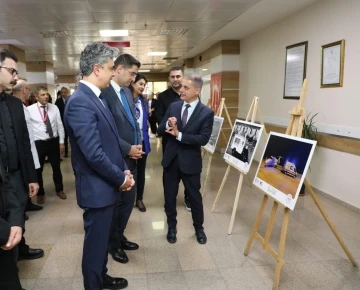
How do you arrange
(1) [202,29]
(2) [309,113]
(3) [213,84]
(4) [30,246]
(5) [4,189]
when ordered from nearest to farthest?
(5) [4,189]
(4) [30,246]
(2) [309,113]
(1) [202,29]
(3) [213,84]

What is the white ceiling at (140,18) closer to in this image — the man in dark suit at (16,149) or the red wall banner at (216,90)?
the red wall banner at (216,90)

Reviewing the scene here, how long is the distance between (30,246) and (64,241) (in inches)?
12.0

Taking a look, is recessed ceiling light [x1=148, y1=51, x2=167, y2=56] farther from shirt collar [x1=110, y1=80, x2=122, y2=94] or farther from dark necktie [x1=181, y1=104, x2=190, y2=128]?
shirt collar [x1=110, y1=80, x2=122, y2=94]

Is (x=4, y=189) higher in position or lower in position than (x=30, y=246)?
higher

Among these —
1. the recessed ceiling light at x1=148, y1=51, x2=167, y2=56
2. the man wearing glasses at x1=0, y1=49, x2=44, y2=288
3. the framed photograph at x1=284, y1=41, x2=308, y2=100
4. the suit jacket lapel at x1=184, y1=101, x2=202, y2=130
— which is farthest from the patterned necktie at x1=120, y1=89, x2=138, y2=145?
the recessed ceiling light at x1=148, y1=51, x2=167, y2=56

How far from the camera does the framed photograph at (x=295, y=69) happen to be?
522 cm

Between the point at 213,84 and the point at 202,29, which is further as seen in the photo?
the point at 213,84

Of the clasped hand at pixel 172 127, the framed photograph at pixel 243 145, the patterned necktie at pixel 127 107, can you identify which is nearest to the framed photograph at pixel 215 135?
the framed photograph at pixel 243 145

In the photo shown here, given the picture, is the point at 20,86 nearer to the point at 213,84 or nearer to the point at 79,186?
the point at 79,186

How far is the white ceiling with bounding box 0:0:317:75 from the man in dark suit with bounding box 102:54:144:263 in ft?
9.36

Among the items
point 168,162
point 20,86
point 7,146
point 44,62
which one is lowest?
point 168,162

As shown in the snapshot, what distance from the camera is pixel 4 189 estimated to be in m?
1.57

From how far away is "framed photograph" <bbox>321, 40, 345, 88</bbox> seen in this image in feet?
13.9

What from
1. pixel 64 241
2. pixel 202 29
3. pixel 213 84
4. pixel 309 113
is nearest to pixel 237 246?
pixel 64 241
